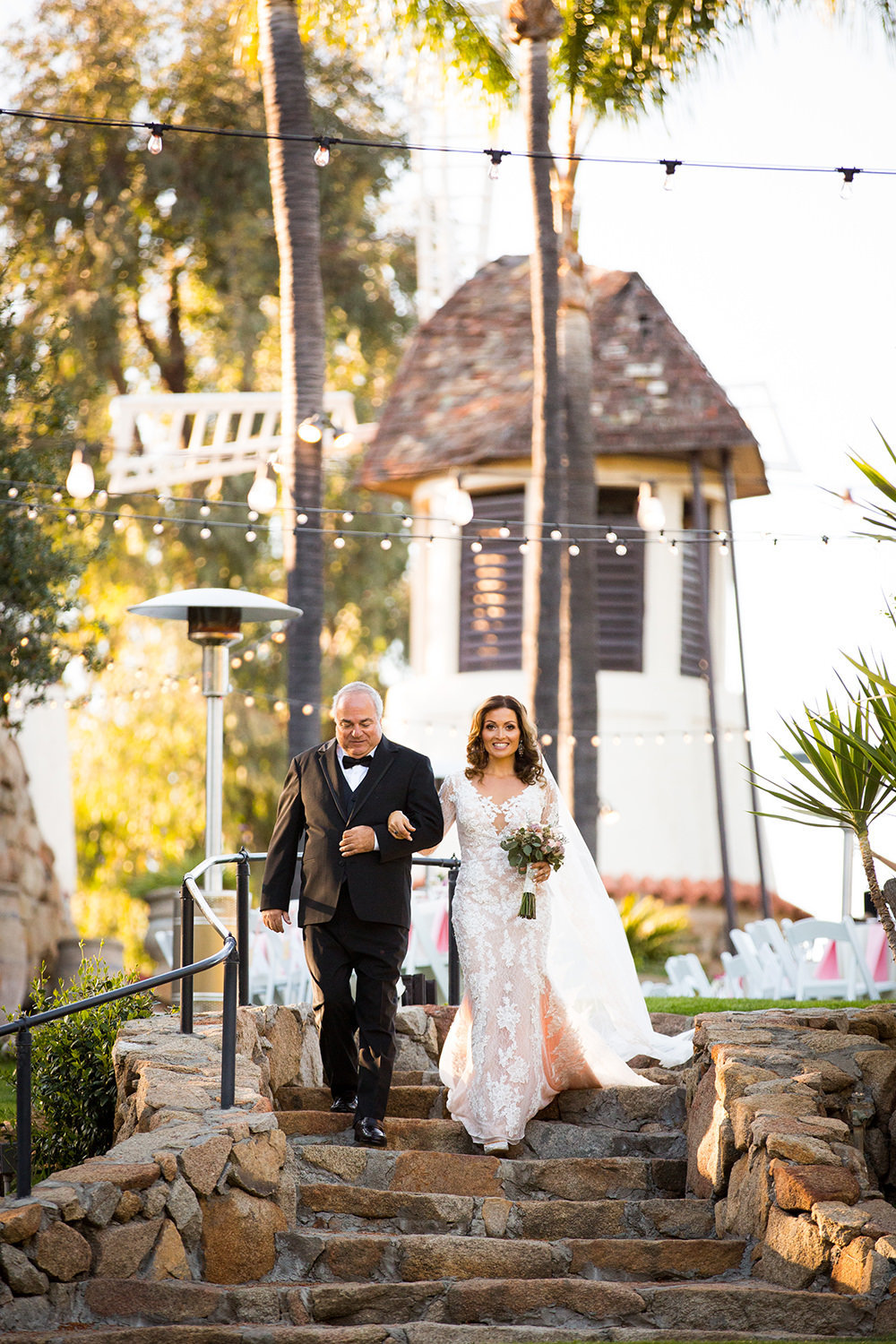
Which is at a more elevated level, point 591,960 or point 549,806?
point 549,806

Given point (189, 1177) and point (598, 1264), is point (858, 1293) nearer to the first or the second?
point (598, 1264)

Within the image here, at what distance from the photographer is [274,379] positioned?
26.4m

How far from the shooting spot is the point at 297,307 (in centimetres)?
1470

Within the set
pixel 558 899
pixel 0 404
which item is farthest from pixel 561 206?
pixel 558 899

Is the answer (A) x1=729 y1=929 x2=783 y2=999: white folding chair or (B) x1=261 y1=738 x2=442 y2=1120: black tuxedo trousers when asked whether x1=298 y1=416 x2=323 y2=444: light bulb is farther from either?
(B) x1=261 y1=738 x2=442 y2=1120: black tuxedo trousers

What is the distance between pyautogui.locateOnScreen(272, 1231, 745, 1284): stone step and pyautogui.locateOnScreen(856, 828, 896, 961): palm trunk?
1.98m

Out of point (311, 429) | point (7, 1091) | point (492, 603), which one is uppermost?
point (311, 429)

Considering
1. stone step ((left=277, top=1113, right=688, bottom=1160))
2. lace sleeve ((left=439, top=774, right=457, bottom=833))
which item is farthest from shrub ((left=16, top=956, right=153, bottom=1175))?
lace sleeve ((left=439, top=774, right=457, bottom=833))

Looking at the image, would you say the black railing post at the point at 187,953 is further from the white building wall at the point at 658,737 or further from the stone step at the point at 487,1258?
the white building wall at the point at 658,737

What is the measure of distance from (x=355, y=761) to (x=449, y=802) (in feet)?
1.85

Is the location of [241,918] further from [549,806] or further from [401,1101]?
[549,806]

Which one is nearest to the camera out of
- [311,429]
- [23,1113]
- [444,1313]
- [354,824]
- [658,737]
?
[23,1113]

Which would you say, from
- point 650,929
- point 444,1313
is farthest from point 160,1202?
point 650,929

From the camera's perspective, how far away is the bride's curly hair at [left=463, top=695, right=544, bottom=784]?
773 cm
